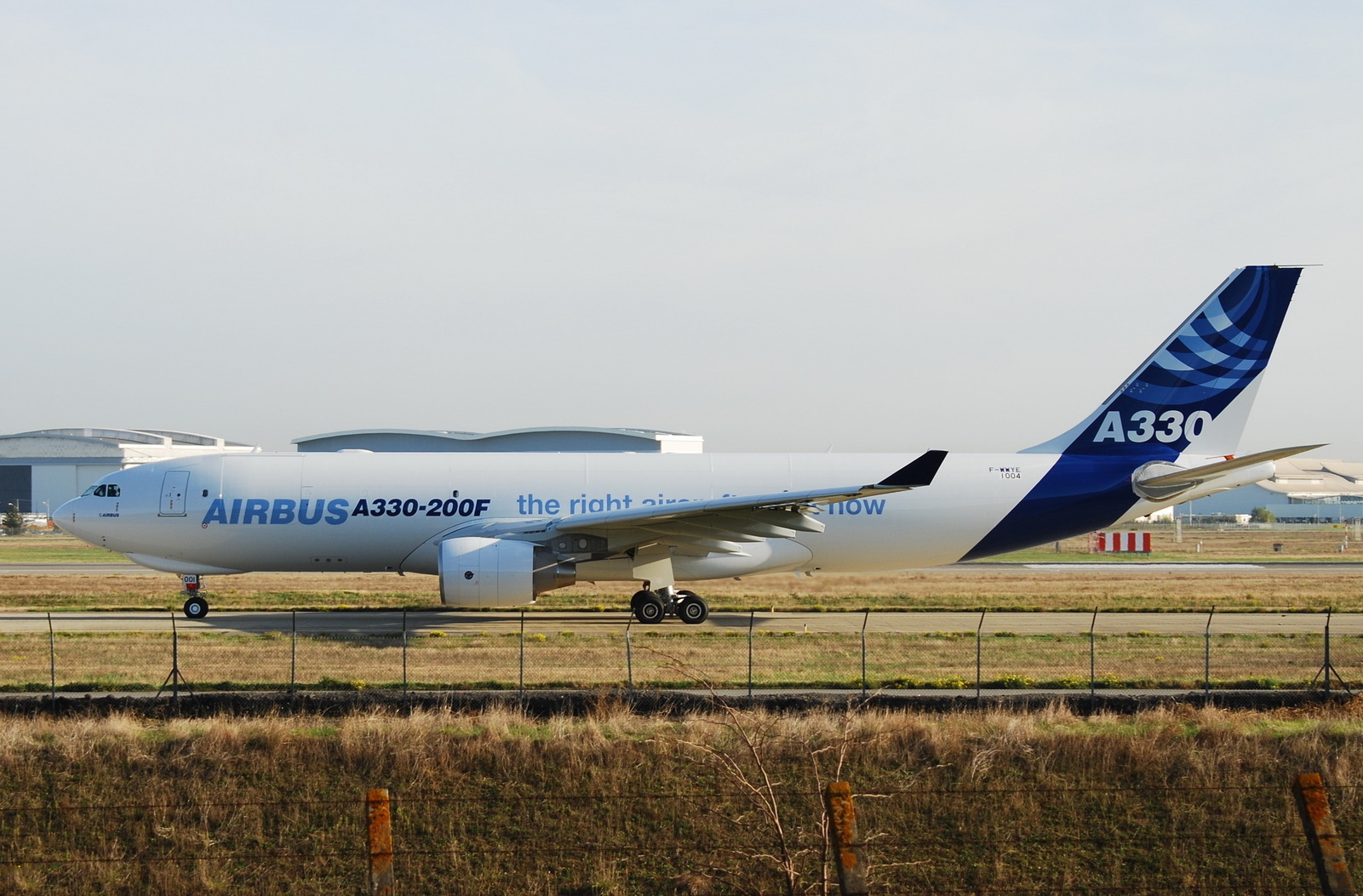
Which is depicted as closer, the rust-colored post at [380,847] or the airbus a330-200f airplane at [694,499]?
the rust-colored post at [380,847]

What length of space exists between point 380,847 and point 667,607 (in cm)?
2022

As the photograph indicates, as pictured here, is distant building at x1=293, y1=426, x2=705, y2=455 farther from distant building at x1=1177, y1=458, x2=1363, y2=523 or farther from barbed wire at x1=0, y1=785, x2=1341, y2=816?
distant building at x1=1177, y1=458, x2=1363, y2=523

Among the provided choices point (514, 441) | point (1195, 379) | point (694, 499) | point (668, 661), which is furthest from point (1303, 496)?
→ point (668, 661)

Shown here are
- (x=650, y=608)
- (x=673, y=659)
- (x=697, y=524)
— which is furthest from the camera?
(x=650, y=608)

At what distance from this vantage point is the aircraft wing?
24.8 metres

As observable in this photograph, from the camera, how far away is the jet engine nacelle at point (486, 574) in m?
24.9

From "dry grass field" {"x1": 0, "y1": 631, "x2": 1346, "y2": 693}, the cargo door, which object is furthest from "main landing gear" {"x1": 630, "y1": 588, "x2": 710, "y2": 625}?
the cargo door

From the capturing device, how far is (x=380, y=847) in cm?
713

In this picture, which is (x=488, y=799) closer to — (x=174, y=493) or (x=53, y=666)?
(x=53, y=666)

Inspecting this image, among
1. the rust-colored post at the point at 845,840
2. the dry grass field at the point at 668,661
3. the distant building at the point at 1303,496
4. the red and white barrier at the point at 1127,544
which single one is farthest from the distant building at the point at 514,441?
the distant building at the point at 1303,496

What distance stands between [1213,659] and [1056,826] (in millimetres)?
10024

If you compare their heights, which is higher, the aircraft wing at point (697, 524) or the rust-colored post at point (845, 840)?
the aircraft wing at point (697, 524)

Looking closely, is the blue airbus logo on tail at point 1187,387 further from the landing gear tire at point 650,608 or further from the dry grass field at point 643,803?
the dry grass field at point 643,803

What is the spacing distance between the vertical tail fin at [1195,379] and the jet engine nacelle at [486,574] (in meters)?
14.6
